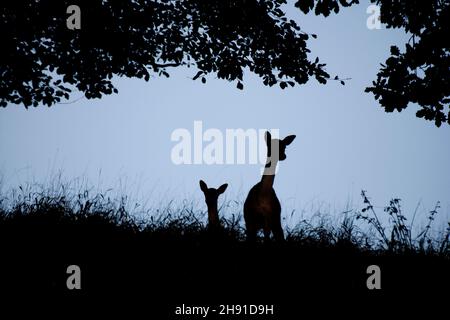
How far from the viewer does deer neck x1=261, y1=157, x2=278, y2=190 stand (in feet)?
18.1

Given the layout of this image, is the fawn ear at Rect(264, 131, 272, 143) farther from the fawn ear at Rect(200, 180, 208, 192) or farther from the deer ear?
the fawn ear at Rect(200, 180, 208, 192)

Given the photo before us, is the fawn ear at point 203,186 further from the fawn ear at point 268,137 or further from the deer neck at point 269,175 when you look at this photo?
the fawn ear at point 268,137

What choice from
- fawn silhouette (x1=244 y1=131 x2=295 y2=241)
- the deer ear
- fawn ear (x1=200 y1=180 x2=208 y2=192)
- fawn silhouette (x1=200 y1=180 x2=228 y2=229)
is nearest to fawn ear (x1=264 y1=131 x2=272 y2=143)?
fawn silhouette (x1=244 y1=131 x2=295 y2=241)

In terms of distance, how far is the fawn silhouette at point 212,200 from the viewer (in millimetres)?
5715

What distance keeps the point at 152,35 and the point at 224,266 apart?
6.47 meters

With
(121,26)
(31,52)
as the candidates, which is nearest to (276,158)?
(121,26)

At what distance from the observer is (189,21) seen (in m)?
9.09

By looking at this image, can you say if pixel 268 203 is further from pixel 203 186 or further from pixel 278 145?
pixel 203 186

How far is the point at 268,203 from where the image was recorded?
5.47 m

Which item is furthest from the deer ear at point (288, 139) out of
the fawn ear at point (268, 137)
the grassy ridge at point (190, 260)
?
the grassy ridge at point (190, 260)

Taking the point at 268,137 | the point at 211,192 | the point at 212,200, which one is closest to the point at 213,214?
the point at 212,200

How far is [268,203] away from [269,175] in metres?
0.39

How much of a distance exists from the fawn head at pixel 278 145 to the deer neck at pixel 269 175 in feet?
0.23
